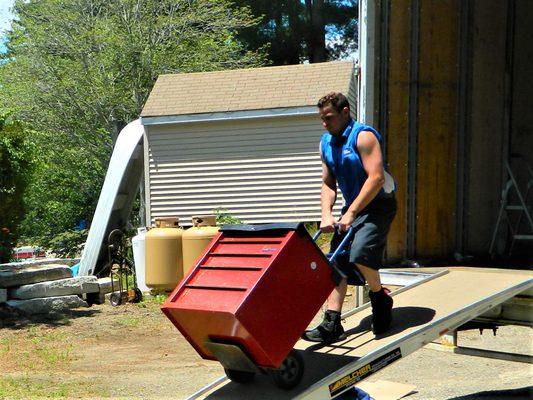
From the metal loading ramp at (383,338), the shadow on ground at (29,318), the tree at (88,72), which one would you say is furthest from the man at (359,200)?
the tree at (88,72)

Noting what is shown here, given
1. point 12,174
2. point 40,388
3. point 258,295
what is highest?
point 258,295

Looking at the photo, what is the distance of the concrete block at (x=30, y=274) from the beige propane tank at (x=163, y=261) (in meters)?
1.72

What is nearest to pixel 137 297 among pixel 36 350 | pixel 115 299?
pixel 115 299

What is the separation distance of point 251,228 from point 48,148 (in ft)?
68.8

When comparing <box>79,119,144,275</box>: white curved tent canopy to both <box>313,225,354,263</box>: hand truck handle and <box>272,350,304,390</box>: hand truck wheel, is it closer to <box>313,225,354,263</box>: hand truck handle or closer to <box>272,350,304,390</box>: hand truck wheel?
<box>313,225,354,263</box>: hand truck handle

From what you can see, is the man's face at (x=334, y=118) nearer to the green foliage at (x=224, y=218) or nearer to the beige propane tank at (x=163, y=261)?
the beige propane tank at (x=163, y=261)

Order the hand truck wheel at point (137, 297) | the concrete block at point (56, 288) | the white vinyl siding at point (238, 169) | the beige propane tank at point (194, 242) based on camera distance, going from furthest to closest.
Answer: the white vinyl siding at point (238, 169) → the beige propane tank at point (194, 242) → the hand truck wheel at point (137, 297) → the concrete block at point (56, 288)

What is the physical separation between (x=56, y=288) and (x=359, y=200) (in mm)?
8304

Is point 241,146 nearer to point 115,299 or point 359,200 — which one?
point 115,299

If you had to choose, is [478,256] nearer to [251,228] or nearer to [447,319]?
[447,319]

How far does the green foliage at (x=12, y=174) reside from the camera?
1198 centimetres

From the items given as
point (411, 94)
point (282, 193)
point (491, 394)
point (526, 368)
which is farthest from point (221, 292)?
point (282, 193)

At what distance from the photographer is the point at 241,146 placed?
59.1 feet

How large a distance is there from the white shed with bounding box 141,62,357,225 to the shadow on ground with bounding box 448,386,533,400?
11.0m
